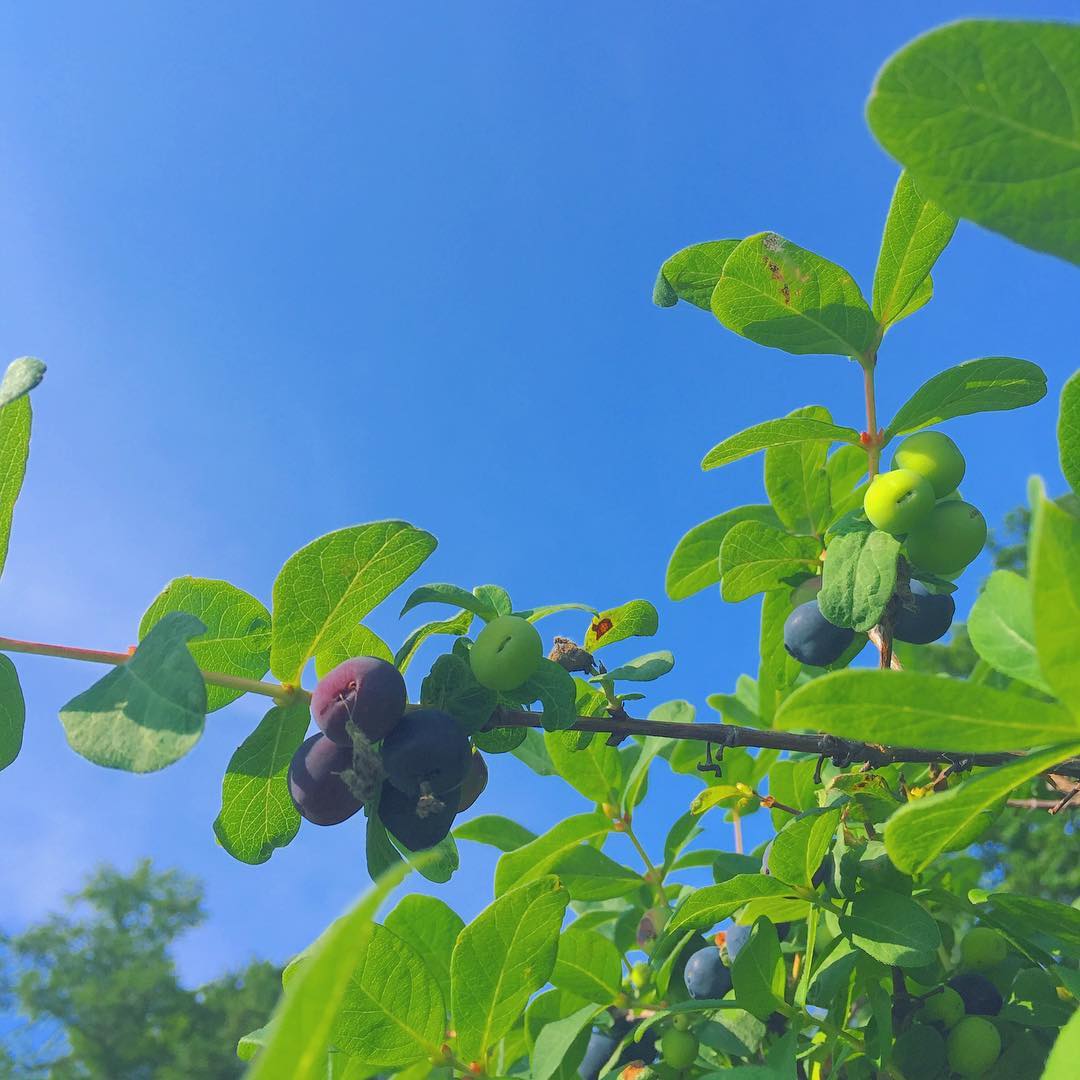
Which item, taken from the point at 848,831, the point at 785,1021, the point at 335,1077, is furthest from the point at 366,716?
the point at 785,1021

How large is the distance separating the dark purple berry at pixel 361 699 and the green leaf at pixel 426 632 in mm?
169

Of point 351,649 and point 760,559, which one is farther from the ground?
point 760,559

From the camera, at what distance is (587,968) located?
5.75 feet

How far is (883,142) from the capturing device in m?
0.72

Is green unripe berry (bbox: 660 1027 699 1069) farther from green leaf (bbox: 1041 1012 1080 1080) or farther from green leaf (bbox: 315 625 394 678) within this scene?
green leaf (bbox: 1041 1012 1080 1080)

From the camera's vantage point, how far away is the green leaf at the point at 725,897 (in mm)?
1442

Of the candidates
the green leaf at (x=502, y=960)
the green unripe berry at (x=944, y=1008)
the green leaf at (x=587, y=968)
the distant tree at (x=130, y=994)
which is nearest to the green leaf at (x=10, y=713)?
the green leaf at (x=502, y=960)

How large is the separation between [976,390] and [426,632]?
910 mm

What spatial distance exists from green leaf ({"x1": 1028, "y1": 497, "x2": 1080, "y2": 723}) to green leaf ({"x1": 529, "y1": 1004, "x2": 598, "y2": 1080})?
3.36 feet

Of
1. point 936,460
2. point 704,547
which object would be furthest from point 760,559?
point 936,460

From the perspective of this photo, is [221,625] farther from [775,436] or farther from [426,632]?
[775,436]

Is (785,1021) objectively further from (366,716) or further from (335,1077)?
(366,716)

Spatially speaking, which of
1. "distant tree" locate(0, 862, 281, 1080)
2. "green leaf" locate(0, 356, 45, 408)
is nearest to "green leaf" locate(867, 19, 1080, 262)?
"green leaf" locate(0, 356, 45, 408)

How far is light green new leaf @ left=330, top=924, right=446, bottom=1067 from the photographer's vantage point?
1.26 m
